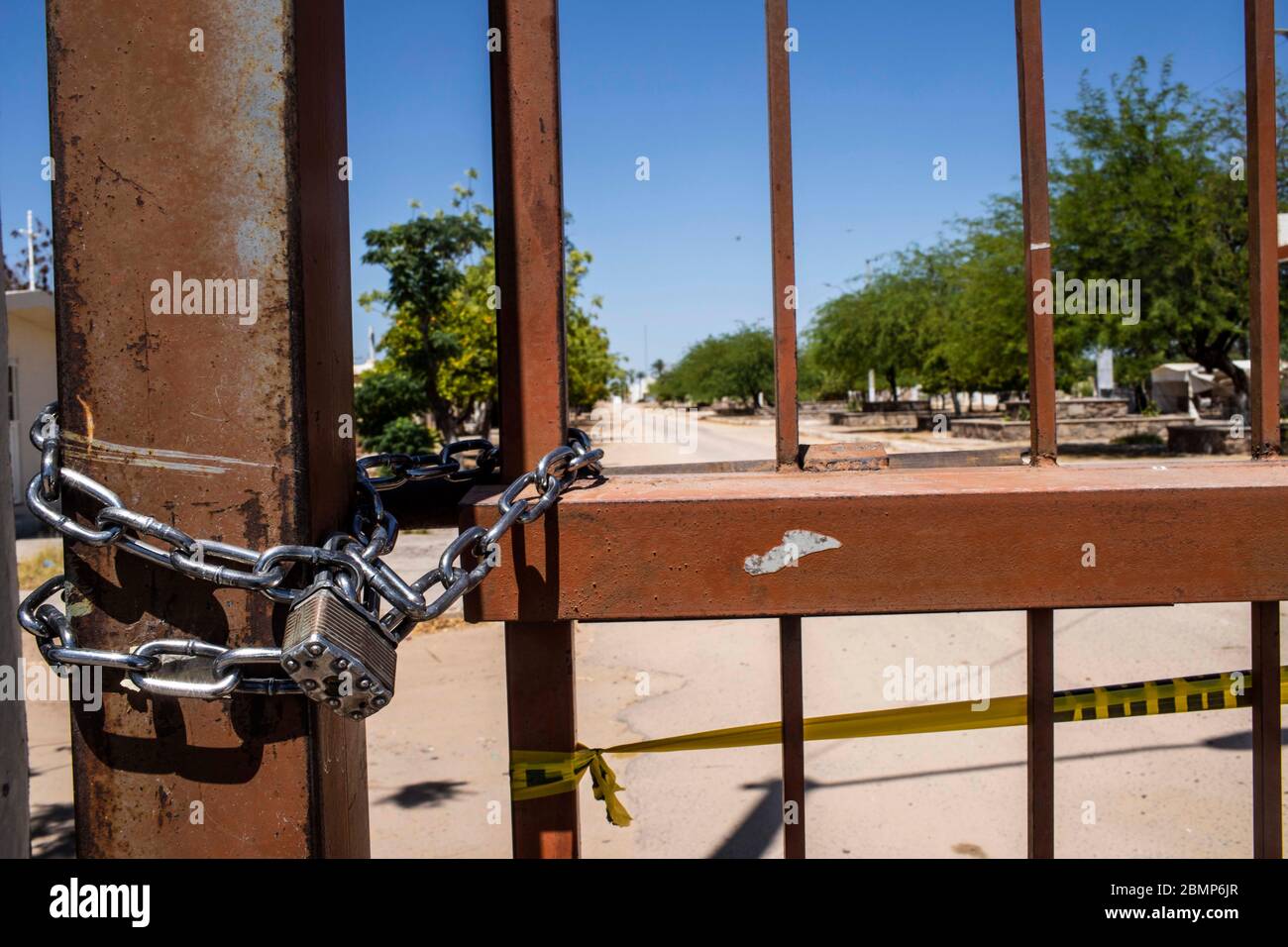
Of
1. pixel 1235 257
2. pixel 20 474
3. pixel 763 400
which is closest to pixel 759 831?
pixel 20 474

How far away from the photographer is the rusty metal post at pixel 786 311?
4.43 feet

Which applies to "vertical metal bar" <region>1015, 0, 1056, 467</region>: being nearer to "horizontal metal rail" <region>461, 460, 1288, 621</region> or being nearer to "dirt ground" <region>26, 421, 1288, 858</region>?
"horizontal metal rail" <region>461, 460, 1288, 621</region>

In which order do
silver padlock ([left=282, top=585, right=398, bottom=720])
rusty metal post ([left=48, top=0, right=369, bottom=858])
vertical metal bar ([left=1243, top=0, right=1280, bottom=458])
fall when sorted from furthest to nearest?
vertical metal bar ([left=1243, top=0, right=1280, bottom=458])
rusty metal post ([left=48, top=0, right=369, bottom=858])
silver padlock ([left=282, top=585, right=398, bottom=720])

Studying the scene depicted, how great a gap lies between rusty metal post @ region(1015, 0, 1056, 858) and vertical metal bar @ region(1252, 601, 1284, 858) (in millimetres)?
293

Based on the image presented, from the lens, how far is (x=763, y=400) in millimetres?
77625

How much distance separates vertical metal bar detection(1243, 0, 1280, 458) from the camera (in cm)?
132

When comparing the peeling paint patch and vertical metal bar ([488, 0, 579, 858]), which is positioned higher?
vertical metal bar ([488, 0, 579, 858])

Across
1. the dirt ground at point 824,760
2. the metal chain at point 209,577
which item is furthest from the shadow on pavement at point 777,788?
the metal chain at point 209,577

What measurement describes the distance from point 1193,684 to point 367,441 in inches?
932

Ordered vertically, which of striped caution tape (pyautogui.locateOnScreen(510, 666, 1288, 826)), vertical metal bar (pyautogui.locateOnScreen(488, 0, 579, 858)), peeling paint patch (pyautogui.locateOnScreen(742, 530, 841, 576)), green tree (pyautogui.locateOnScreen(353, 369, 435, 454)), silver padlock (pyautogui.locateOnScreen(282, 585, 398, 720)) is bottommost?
striped caution tape (pyautogui.locateOnScreen(510, 666, 1288, 826))

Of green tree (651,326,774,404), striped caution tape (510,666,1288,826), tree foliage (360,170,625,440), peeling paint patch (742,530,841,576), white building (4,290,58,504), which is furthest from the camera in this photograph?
green tree (651,326,774,404)

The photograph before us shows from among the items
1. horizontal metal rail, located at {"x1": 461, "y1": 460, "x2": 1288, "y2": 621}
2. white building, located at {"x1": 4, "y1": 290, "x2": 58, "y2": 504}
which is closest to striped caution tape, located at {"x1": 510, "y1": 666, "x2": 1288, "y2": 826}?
horizontal metal rail, located at {"x1": 461, "y1": 460, "x2": 1288, "y2": 621}

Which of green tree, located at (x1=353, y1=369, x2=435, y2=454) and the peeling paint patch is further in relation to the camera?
green tree, located at (x1=353, y1=369, x2=435, y2=454)

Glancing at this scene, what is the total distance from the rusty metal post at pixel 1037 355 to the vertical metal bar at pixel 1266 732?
0.96 feet
